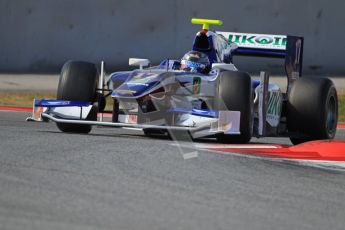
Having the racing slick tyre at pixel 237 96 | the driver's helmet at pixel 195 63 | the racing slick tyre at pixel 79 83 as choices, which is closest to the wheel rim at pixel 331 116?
the driver's helmet at pixel 195 63

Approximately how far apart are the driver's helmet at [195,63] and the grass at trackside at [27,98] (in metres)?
5.98

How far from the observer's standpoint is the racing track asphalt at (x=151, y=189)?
4.96m

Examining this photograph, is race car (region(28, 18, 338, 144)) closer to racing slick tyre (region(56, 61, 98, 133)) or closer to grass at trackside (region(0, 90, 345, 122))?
racing slick tyre (region(56, 61, 98, 133))

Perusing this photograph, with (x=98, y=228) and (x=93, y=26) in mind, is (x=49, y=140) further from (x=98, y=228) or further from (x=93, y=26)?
(x=93, y=26)

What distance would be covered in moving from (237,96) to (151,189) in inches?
125

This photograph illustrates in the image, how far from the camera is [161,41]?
1884 centimetres

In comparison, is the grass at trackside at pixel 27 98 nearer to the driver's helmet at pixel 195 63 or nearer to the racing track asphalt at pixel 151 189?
the driver's helmet at pixel 195 63

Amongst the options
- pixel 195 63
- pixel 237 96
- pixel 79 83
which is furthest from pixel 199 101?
pixel 79 83

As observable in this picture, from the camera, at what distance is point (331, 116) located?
10523mm

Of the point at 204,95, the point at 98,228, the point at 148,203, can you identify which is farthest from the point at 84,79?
the point at 98,228

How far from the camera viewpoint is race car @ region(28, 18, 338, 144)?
886 centimetres

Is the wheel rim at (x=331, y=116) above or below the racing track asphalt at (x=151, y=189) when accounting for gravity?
below

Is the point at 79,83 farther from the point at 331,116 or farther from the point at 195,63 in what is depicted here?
the point at 331,116

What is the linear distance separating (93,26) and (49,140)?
11201 mm
